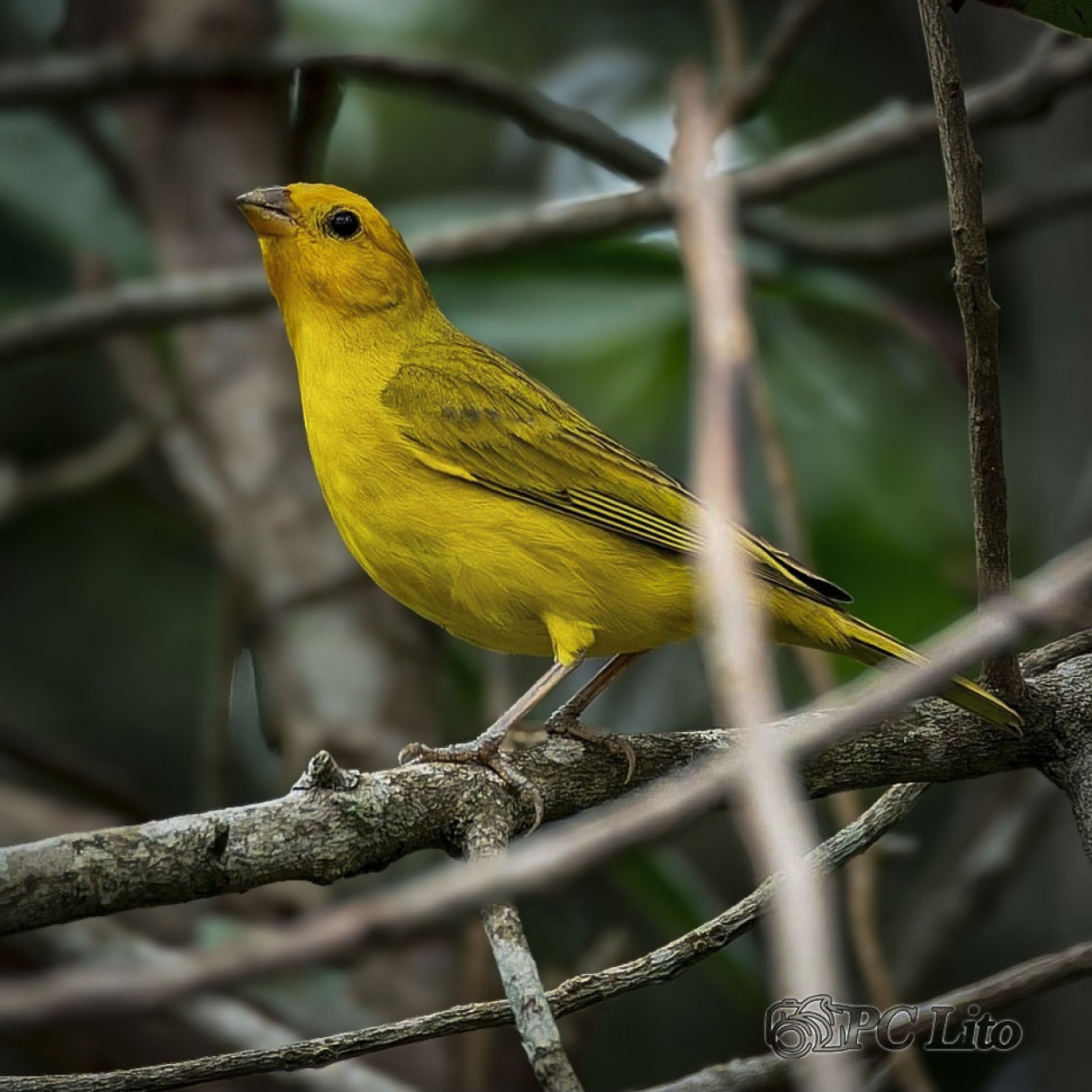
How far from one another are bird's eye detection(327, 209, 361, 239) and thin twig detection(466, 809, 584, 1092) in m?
2.51

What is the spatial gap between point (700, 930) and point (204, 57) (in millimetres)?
4788

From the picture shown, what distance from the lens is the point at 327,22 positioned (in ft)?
25.7

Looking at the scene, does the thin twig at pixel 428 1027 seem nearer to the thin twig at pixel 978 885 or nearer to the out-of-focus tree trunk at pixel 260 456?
the thin twig at pixel 978 885

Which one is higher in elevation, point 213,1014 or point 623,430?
point 623,430

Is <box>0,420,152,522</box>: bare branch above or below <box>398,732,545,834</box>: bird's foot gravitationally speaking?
above

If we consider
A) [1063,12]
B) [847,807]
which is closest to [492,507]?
[847,807]

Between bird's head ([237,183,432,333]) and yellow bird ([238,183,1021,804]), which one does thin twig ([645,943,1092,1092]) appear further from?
bird's head ([237,183,432,333])

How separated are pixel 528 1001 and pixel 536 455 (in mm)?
2112

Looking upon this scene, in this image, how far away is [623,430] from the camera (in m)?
6.52

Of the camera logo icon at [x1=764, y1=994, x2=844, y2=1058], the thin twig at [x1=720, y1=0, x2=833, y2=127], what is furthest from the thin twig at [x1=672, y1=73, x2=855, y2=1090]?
the thin twig at [x1=720, y1=0, x2=833, y2=127]

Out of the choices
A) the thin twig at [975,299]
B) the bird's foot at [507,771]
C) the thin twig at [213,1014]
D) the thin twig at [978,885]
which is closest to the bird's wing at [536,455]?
the bird's foot at [507,771]

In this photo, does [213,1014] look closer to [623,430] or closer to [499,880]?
[623,430]

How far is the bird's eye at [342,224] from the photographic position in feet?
13.6

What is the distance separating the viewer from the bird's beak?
4016 millimetres
